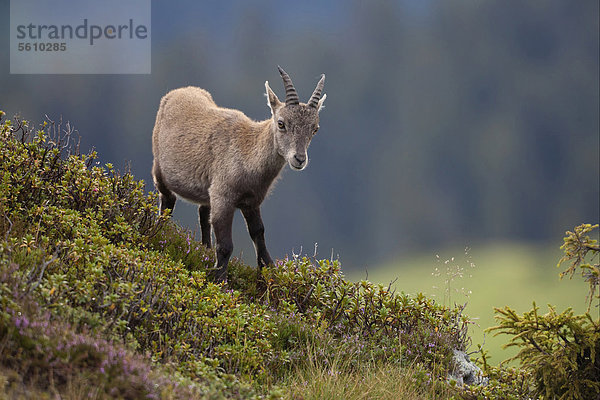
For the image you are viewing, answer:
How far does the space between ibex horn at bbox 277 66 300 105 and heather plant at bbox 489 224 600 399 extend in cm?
452

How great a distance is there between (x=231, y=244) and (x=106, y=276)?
10.7 ft

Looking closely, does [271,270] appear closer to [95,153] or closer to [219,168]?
[219,168]

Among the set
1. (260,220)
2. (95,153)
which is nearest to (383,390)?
(260,220)

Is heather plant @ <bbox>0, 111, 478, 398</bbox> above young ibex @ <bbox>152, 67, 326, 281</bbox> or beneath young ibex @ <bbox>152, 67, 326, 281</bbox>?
beneath

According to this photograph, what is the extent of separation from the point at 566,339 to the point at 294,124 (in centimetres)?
481

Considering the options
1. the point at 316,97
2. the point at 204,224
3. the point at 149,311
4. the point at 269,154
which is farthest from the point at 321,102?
the point at 149,311

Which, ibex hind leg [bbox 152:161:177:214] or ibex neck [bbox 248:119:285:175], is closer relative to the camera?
ibex neck [bbox 248:119:285:175]

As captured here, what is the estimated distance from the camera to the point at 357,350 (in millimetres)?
7215

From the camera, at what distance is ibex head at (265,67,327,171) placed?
29.1 ft

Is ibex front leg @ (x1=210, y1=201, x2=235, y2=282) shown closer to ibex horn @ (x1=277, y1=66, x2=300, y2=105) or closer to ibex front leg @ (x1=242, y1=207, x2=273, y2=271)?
ibex front leg @ (x1=242, y1=207, x2=273, y2=271)

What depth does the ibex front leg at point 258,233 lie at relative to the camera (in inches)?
388

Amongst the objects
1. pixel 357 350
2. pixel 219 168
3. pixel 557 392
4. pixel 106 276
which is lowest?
pixel 557 392

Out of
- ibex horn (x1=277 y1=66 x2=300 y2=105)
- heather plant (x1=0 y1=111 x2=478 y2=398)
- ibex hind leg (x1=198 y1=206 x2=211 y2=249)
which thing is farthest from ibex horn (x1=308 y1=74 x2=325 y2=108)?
ibex hind leg (x1=198 y1=206 x2=211 y2=249)

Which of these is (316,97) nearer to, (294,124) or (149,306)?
(294,124)
